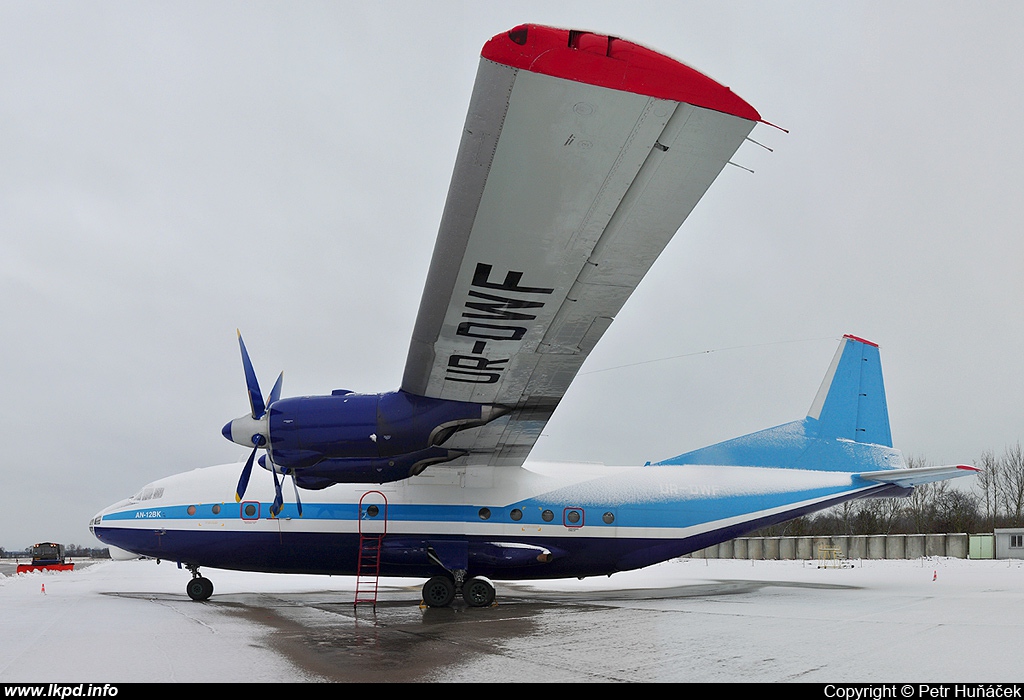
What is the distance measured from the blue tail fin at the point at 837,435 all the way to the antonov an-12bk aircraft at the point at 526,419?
5cm

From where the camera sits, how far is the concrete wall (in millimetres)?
33875

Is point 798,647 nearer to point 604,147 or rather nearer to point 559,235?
point 559,235

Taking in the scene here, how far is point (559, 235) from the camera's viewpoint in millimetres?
6645

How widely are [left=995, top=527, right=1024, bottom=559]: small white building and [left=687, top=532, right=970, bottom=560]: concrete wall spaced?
2162 mm

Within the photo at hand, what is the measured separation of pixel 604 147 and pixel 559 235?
133 centimetres

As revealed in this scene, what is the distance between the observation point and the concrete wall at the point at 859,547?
33.9 metres

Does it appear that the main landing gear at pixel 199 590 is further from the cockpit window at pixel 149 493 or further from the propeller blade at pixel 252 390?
the propeller blade at pixel 252 390

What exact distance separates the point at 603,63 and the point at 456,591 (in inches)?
451

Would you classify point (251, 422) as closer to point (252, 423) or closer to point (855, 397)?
point (252, 423)

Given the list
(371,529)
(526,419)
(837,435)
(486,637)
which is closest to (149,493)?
(371,529)

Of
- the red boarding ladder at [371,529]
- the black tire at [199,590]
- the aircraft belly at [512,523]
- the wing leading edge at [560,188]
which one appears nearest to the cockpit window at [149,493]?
the aircraft belly at [512,523]

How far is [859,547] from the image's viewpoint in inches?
1505

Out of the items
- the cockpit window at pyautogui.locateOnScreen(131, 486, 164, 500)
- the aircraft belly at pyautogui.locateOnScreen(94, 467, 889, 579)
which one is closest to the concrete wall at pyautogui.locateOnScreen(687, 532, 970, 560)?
the aircraft belly at pyautogui.locateOnScreen(94, 467, 889, 579)

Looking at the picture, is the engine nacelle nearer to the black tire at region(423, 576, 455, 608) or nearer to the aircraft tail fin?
the black tire at region(423, 576, 455, 608)
